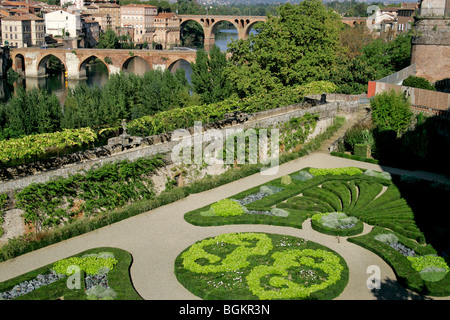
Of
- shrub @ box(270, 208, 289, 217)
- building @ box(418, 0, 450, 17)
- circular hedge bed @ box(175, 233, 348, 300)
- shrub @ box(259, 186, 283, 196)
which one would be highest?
building @ box(418, 0, 450, 17)

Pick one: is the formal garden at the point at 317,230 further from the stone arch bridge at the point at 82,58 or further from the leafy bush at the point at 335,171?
the stone arch bridge at the point at 82,58

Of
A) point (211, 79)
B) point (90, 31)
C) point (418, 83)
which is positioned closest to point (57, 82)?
point (90, 31)

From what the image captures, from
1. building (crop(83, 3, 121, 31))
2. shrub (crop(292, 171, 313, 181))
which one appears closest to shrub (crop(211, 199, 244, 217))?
shrub (crop(292, 171, 313, 181))

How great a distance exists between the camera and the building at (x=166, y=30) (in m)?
134

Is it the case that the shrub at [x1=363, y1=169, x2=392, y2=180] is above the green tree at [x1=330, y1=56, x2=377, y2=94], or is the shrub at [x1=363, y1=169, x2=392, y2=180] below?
below

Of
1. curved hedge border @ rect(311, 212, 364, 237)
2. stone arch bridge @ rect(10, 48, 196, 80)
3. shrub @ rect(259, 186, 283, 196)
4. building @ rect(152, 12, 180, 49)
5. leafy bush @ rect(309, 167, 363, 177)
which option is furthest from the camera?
building @ rect(152, 12, 180, 49)

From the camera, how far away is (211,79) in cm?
4744

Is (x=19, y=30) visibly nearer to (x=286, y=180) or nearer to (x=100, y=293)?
(x=286, y=180)

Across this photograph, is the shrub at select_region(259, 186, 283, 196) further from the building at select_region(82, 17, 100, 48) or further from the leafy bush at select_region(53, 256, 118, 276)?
the building at select_region(82, 17, 100, 48)

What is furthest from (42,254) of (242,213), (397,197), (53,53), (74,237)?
(53,53)

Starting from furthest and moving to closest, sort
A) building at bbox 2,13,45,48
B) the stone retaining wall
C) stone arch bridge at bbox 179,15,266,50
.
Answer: stone arch bridge at bbox 179,15,266,50 → building at bbox 2,13,45,48 → the stone retaining wall

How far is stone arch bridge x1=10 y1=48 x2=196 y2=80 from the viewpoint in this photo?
8100 cm

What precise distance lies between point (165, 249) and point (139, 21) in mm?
121964

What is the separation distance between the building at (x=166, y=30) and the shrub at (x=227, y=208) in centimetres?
11369
